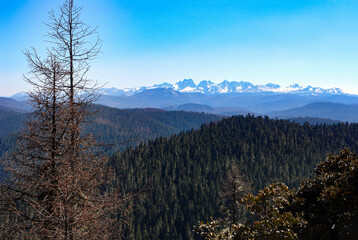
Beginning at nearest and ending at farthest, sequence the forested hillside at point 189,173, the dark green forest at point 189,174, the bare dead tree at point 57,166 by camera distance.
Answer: the bare dead tree at point 57,166
the dark green forest at point 189,174
the forested hillside at point 189,173

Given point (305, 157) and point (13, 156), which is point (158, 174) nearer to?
point (305, 157)

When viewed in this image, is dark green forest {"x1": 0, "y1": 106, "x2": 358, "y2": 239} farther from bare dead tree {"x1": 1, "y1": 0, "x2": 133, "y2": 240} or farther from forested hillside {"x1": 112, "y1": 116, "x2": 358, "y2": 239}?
bare dead tree {"x1": 1, "y1": 0, "x2": 133, "y2": 240}

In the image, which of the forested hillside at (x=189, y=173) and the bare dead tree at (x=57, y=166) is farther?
the forested hillside at (x=189, y=173)

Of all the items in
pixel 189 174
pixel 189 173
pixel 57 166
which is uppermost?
pixel 57 166

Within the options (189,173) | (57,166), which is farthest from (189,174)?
(57,166)

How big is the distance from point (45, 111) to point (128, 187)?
493 ft

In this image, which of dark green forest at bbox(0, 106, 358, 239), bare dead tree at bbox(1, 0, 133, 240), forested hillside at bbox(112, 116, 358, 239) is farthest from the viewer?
forested hillside at bbox(112, 116, 358, 239)

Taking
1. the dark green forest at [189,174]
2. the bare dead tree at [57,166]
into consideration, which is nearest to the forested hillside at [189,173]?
the dark green forest at [189,174]

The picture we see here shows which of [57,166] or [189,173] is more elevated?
[57,166]

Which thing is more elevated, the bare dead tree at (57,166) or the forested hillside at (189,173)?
the bare dead tree at (57,166)

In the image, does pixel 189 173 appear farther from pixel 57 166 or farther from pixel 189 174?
pixel 57 166

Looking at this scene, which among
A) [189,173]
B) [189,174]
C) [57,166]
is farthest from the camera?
[189,173]

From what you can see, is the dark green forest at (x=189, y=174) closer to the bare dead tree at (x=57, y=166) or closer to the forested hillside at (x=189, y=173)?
the forested hillside at (x=189, y=173)

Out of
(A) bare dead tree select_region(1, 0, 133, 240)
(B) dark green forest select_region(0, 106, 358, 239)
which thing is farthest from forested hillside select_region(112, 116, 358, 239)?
(A) bare dead tree select_region(1, 0, 133, 240)
